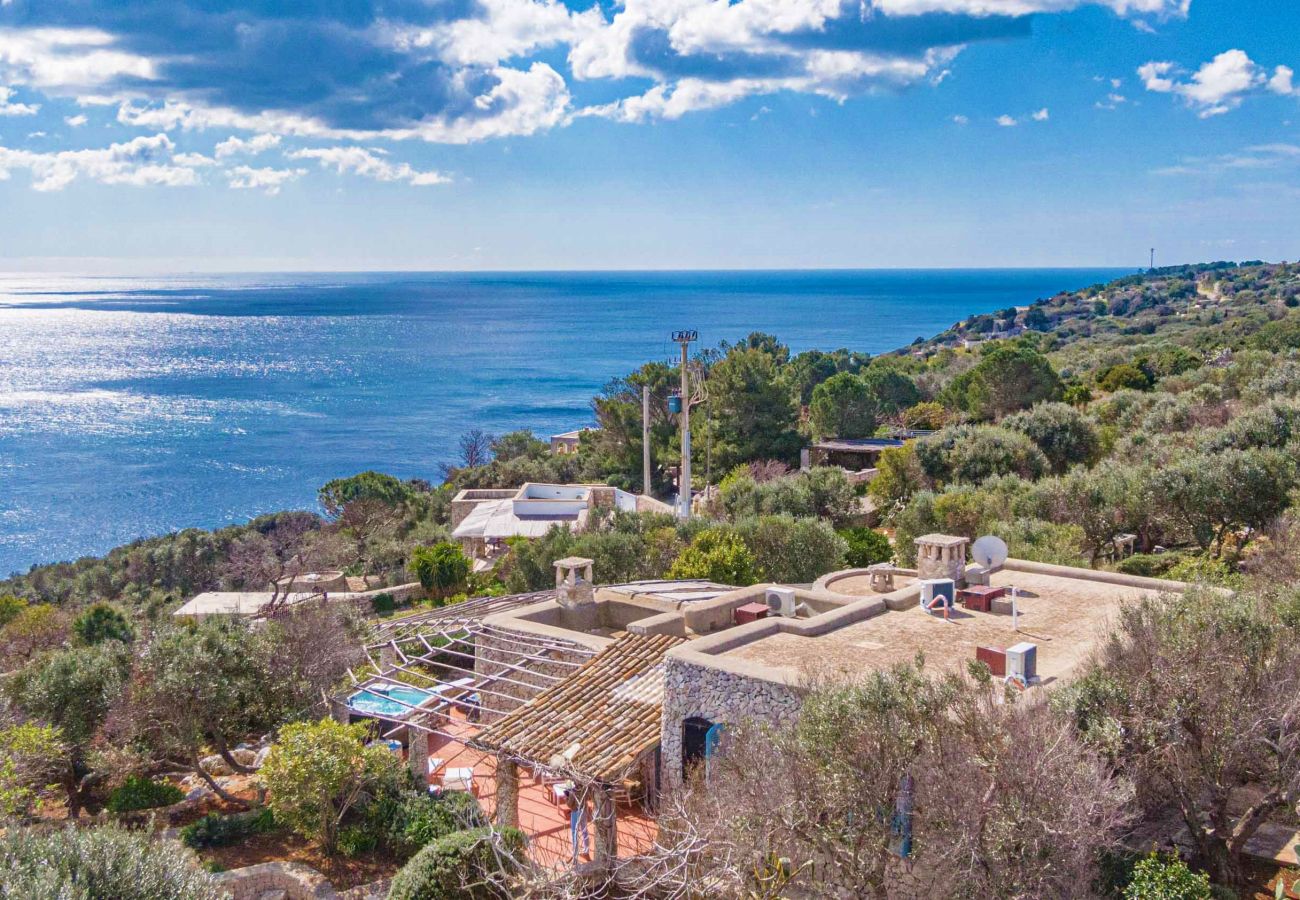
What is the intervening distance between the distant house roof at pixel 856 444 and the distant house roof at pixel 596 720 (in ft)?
103

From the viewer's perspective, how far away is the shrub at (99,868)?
786cm

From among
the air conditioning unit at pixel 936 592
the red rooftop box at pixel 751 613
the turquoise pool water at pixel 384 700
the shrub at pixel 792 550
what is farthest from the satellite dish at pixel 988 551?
the turquoise pool water at pixel 384 700

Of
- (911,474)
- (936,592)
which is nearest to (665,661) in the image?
(936,592)

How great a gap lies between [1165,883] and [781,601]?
657 cm

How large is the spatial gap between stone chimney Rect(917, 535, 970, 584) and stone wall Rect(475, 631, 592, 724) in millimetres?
5178

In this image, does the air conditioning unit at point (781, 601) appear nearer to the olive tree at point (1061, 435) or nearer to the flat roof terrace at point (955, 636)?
the flat roof terrace at point (955, 636)

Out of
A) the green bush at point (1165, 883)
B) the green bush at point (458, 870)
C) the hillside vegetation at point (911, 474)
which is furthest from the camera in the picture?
the hillside vegetation at point (911, 474)

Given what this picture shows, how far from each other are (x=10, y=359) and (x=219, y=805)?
179379 mm

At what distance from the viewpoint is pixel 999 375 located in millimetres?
45875

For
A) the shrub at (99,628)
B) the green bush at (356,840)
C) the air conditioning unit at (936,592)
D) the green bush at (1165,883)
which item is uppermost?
the air conditioning unit at (936,592)

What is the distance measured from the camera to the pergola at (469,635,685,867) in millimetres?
10906

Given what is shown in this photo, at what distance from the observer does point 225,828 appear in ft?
41.8

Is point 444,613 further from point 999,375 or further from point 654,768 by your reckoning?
point 999,375

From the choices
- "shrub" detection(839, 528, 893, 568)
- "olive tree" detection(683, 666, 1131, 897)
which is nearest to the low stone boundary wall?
"olive tree" detection(683, 666, 1131, 897)
